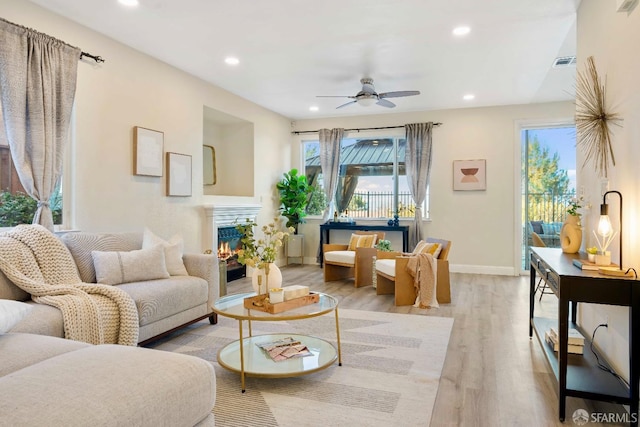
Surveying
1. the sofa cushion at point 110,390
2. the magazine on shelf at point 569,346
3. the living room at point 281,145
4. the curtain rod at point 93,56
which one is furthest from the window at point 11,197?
the magazine on shelf at point 569,346

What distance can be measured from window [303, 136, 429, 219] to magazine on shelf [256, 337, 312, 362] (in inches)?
188

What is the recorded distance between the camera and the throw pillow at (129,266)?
3232mm

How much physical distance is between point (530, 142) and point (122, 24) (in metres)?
5.96

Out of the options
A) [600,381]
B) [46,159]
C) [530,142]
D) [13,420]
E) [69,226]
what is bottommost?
[600,381]

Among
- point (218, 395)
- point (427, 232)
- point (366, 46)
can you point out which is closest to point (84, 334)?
point (218, 395)

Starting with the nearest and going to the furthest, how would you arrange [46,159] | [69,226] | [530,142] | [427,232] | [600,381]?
[600,381]
[46,159]
[69,226]
[530,142]
[427,232]

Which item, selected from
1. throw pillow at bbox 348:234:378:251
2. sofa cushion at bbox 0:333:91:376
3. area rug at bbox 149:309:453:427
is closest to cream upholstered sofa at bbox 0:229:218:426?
sofa cushion at bbox 0:333:91:376

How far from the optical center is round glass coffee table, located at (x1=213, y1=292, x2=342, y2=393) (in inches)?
99.8

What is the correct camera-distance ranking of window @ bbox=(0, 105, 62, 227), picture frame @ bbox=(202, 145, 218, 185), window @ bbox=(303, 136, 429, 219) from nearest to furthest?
1. window @ bbox=(0, 105, 62, 227)
2. picture frame @ bbox=(202, 145, 218, 185)
3. window @ bbox=(303, 136, 429, 219)

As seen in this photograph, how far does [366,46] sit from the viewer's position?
4312mm

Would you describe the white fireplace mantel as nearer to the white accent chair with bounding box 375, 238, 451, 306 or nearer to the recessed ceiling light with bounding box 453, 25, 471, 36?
the white accent chair with bounding box 375, 238, 451, 306

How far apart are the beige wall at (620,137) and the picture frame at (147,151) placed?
408cm

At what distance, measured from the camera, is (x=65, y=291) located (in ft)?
8.96

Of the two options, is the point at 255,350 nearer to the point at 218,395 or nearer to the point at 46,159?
the point at 218,395
